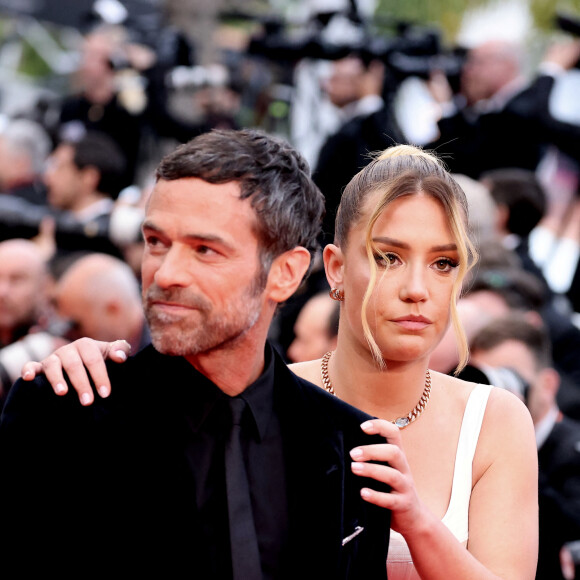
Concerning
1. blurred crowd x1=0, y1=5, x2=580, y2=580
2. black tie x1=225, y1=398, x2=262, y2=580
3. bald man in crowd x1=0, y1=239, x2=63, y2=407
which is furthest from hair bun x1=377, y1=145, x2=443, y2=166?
bald man in crowd x1=0, y1=239, x2=63, y2=407

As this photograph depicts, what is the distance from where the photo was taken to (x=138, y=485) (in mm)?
1838

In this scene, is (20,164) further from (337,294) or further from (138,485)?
(138,485)

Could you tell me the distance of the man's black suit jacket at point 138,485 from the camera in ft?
5.79

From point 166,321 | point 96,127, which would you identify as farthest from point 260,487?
point 96,127

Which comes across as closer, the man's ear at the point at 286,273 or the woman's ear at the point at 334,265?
the man's ear at the point at 286,273

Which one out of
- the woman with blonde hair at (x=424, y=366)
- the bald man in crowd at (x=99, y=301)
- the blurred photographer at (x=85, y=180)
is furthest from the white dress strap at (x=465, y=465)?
the blurred photographer at (x=85, y=180)

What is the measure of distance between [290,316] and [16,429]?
2.98m

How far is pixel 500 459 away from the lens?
229 cm

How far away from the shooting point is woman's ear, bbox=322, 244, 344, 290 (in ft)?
7.61

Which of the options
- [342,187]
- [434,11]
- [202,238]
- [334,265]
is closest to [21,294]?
[342,187]

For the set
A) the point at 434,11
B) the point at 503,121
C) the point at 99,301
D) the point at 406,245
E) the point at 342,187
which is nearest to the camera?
the point at 406,245

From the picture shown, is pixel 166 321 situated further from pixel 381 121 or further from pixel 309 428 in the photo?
pixel 381 121

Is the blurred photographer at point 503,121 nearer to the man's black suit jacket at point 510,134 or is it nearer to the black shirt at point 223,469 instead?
the man's black suit jacket at point 510,134

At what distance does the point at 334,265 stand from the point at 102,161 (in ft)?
14.1
